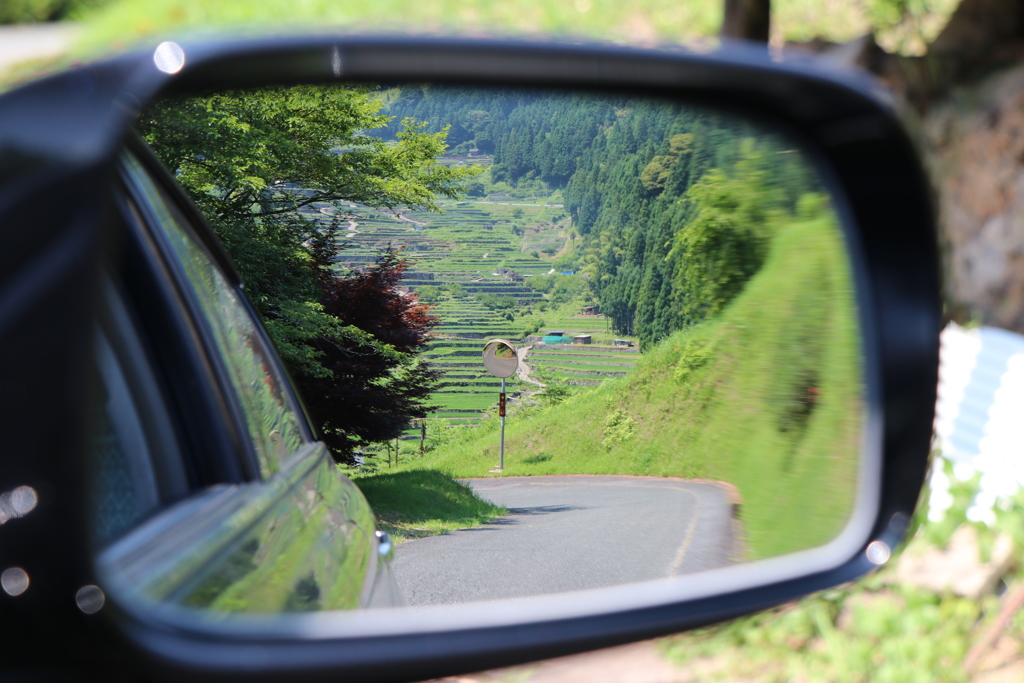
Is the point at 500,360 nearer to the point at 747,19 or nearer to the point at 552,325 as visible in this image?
the point at 552,325

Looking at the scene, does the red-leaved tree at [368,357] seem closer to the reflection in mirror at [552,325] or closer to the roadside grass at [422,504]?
the reflection in mirror at [552,325]

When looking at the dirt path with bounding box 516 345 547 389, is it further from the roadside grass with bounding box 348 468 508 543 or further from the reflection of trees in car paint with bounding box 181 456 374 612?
the reflection of trees in car paint with bounding box 181 456 374 612

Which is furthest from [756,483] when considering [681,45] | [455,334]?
[455,334]

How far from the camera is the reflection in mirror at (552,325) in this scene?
5.41 feet

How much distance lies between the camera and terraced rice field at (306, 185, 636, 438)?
9.39 feet

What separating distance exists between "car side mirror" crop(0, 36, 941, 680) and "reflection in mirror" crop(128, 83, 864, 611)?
19 mm

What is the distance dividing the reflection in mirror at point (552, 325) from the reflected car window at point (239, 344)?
0.14 meters

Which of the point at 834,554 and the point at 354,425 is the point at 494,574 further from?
the point at 354,425

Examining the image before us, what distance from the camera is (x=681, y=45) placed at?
130 centimetres

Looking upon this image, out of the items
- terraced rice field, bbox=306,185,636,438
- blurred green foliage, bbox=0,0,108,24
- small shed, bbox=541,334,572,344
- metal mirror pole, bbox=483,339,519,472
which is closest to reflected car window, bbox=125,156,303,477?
terraced rice field, bbox=306,185,636,438

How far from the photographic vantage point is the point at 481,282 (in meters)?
3.58

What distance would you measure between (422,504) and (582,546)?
5.06 ft

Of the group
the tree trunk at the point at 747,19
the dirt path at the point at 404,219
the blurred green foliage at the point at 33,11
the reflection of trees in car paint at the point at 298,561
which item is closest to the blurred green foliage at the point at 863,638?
the reflection of trees in car paint at the point at 298,561

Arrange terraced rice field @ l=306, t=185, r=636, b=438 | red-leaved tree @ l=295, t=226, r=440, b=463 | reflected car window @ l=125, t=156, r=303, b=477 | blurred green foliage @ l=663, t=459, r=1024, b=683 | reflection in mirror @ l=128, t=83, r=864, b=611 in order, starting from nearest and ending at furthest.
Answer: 1. reflected car window @ l=125, t=156, r=303, b=477
2. reflection in mirror @ l=128, t=83, r=864, b=611
3. terraced rice field @ l=306, t=185, r=636, b=438
4. blurred green foliage @ l=663, t=459, r=1024, b=683
5. red-leaved tree @ l=295, t=226, r=440, b=463
